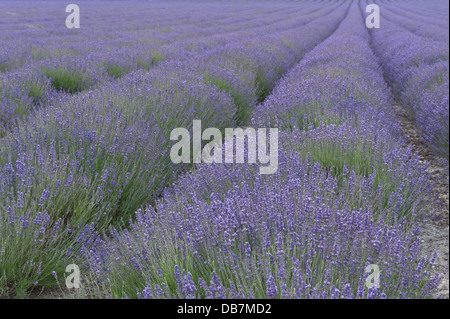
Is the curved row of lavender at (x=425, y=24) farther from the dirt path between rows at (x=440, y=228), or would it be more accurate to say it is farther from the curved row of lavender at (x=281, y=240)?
the curved row of lavender at (x=281, y=240)

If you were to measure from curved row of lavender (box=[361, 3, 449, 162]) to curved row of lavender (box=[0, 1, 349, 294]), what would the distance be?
1.92 m

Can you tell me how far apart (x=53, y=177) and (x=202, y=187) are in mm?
856

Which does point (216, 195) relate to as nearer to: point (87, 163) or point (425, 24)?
point (87, 163)

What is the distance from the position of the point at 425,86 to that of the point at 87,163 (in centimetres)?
396

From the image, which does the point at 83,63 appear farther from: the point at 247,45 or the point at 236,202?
the point at 236,202

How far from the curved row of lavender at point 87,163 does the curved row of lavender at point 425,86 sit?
1924 mm

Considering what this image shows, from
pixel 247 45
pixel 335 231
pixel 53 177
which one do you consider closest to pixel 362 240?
pixel 335 231

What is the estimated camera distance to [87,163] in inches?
105

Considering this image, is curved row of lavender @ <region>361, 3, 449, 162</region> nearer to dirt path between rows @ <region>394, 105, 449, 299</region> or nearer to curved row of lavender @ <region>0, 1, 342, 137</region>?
dirt path between rows @ <region>394, 105, 449, 299</region>

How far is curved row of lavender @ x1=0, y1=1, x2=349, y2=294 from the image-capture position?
2.09 metres

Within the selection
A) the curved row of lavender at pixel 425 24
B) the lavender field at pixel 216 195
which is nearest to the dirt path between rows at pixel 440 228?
the lavender field at pixel 216 195

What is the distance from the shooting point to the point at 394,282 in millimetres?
1511

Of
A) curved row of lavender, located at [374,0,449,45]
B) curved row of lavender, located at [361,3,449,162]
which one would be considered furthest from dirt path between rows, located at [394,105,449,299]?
curved row of lavender, located at [374,0,449,45]
